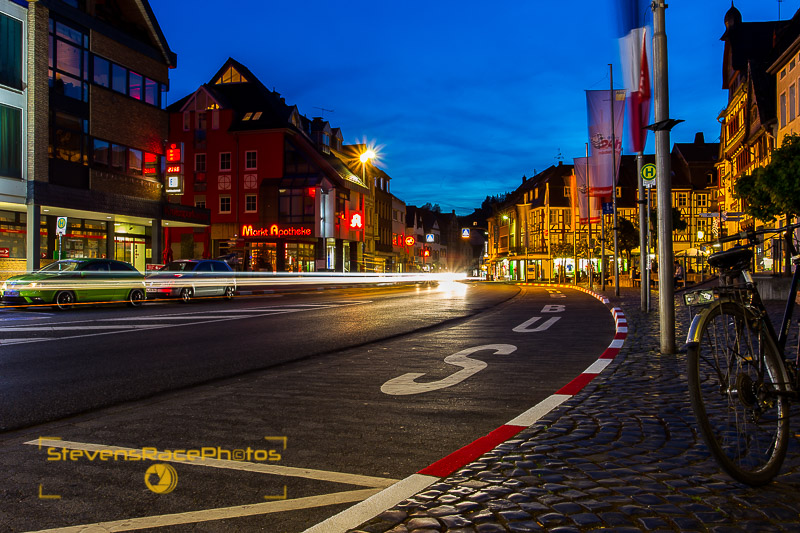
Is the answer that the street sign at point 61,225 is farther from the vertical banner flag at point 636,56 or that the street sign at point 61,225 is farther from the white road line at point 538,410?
the white road line at point 538,410

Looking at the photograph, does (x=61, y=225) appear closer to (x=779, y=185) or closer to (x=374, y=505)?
(x=779, y=185)

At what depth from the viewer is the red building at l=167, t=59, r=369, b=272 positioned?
5191cm

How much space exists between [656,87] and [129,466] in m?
7.77

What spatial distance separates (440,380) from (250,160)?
48.1 meters

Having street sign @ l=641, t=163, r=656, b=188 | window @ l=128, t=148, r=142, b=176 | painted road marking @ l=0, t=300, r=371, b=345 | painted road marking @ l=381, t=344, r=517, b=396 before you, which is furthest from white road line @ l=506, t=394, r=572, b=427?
window @ l=128, t=148, r=142, b=176

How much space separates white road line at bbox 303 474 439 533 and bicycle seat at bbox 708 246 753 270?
2.03 m

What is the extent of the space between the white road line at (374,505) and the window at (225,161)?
52.4m

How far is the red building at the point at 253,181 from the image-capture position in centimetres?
5191

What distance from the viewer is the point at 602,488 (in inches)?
135

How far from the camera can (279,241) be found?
172 ft

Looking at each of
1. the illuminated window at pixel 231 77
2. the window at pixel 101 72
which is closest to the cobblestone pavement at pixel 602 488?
the window at pixel 101 72

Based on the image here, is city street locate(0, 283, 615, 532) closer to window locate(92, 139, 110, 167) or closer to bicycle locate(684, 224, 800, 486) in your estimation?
bicycle locate(684, 224, 800, 486)

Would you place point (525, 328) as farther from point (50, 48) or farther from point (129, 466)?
point (50, 48)

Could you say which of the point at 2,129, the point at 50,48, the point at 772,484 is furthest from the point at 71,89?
the point at 772,484
